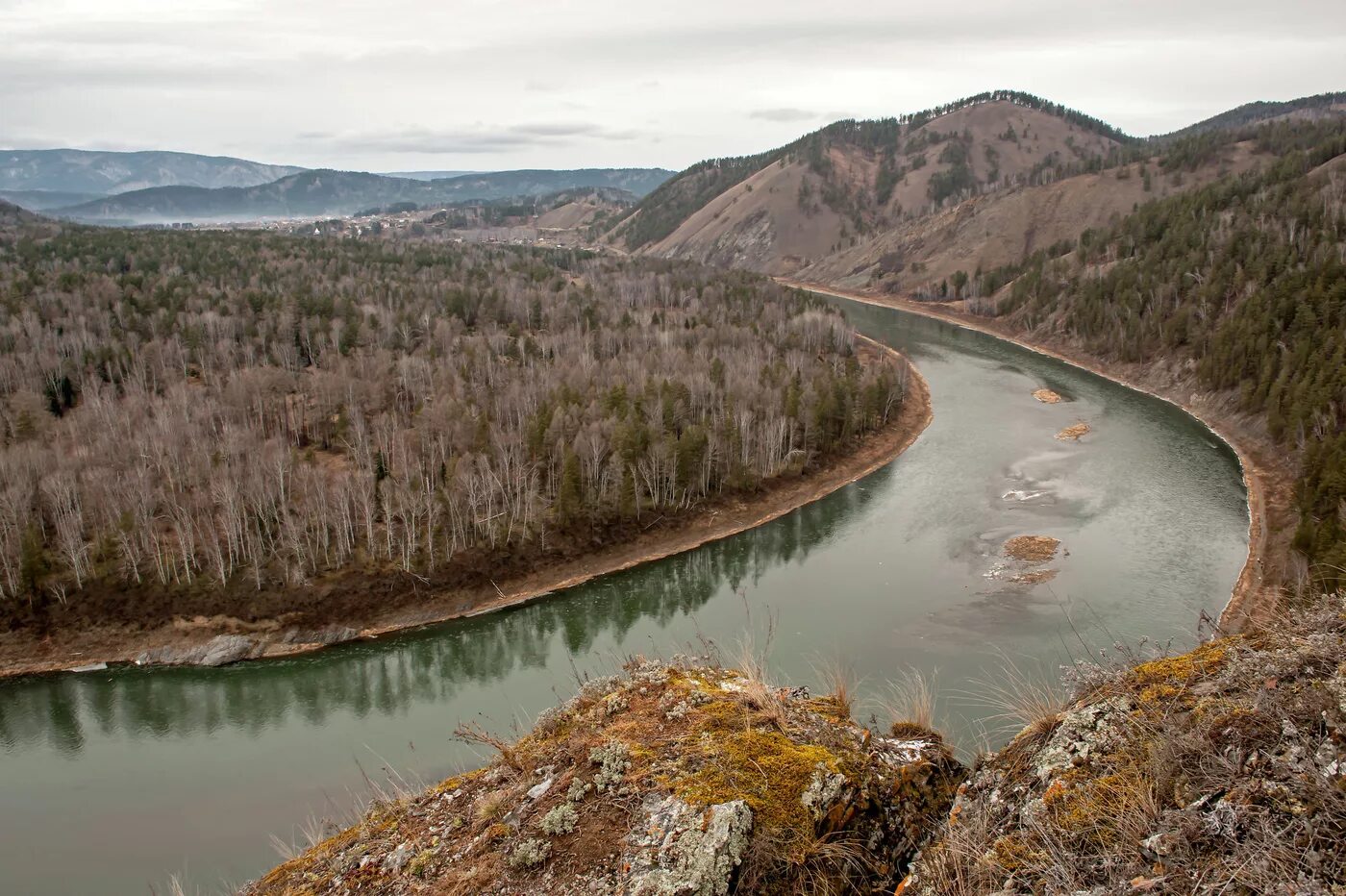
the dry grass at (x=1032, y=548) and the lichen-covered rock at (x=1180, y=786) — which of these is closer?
the lichen-covered rock at (x=1180, y=786)

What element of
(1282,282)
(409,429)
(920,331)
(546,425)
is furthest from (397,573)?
(920,331)

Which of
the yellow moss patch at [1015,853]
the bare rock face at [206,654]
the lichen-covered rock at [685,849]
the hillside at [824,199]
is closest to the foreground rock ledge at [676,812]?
the lichen-covered rock at [685,849]

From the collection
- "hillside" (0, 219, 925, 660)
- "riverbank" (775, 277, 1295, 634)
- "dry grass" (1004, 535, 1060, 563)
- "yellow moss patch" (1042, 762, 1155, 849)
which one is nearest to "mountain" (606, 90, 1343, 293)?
"riverbank" (775, 277, 1295, 634)

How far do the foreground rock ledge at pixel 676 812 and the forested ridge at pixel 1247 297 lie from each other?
2915cm

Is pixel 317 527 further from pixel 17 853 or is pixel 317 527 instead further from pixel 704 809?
pixel 704 809

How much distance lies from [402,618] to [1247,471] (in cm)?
4912

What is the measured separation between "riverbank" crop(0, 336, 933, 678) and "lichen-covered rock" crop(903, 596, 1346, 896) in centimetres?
3276

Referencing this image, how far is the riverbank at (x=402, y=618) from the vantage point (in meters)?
32.5

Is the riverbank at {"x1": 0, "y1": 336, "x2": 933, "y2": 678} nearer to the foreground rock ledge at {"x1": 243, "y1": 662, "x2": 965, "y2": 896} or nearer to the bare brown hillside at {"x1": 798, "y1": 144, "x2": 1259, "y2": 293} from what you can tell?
the foreground rock ledge at {"x1": 243, "y1": 662, "x2": 965, "y2": 896}

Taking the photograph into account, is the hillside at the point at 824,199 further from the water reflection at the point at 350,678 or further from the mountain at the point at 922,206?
the water reflection at the point at 350,678

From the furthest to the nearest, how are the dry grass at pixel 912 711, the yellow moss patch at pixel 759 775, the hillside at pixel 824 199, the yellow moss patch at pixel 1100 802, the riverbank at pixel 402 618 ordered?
the hillside at pixel 824 199, the riverbank at pixel 402 618, the dry grass at pixel 912 711, the yellow moss patch at pixel 759 775, the yellow moss patch at pixel 1100 802

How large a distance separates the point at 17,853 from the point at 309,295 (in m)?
64.6

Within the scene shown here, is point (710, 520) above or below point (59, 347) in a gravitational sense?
below

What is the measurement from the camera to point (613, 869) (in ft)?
17.8
